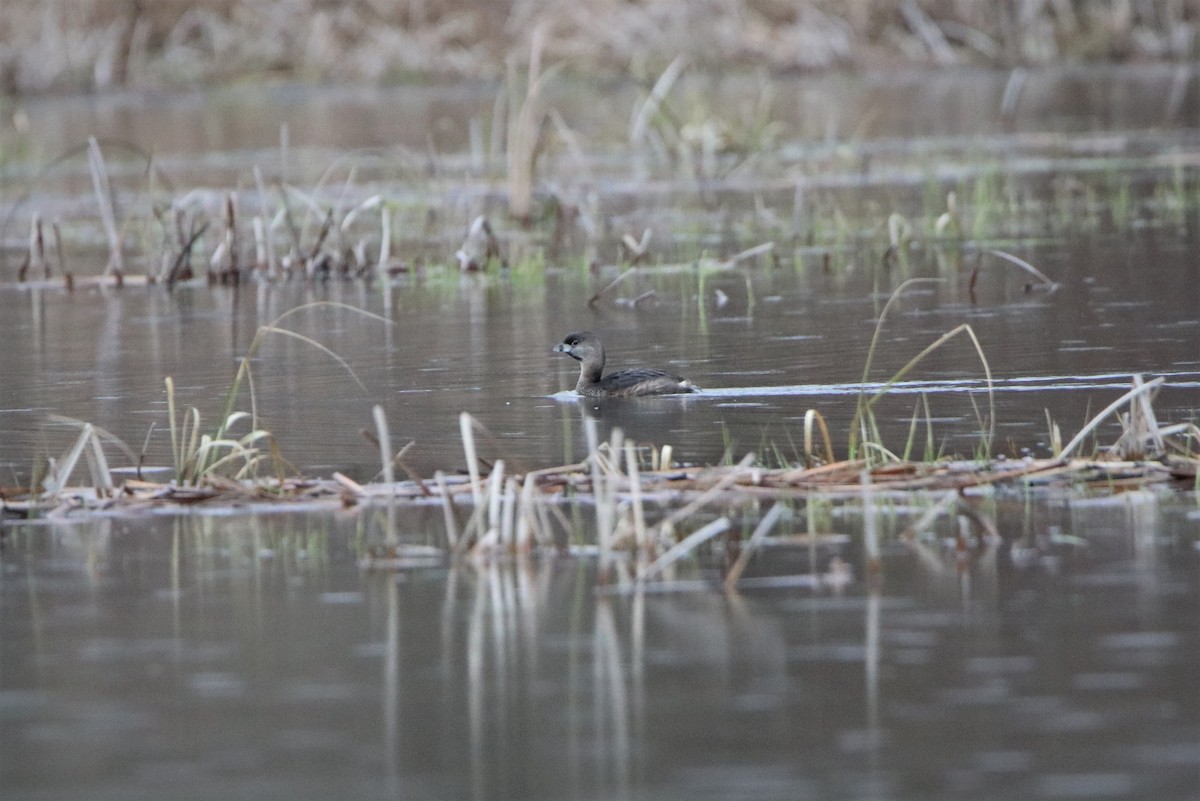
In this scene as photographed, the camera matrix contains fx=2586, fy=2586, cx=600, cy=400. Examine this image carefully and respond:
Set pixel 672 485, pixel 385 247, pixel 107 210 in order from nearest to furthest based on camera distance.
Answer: pixel 672 485 → pixel 385 247 → pixel 107 210

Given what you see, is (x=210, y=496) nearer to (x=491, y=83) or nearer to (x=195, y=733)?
(x=195, y=733)

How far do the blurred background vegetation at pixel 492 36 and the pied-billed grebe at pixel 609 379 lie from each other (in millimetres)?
27864

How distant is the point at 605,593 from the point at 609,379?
169 inches

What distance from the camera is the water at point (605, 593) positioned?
17.4ft

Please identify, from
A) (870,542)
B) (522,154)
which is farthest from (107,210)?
(870,542)

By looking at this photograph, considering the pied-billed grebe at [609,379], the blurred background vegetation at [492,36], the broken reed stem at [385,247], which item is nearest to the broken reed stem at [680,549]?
the pied-billed grebe at [609,379]

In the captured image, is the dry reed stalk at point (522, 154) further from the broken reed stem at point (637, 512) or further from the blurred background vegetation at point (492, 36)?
the blurred background vegetation at point (492, 36)

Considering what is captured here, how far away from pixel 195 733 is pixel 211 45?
36.5 m

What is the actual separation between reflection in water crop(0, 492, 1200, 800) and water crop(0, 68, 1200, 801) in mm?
13

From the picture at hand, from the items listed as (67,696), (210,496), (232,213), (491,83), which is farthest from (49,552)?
(491,83)

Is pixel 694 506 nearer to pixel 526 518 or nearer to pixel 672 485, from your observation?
pixel 526 518

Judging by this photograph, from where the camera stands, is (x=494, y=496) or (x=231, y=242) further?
(x=231, y=242)

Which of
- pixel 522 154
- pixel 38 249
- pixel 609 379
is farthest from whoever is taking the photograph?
pixel 522 154

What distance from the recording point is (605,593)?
267 inches
